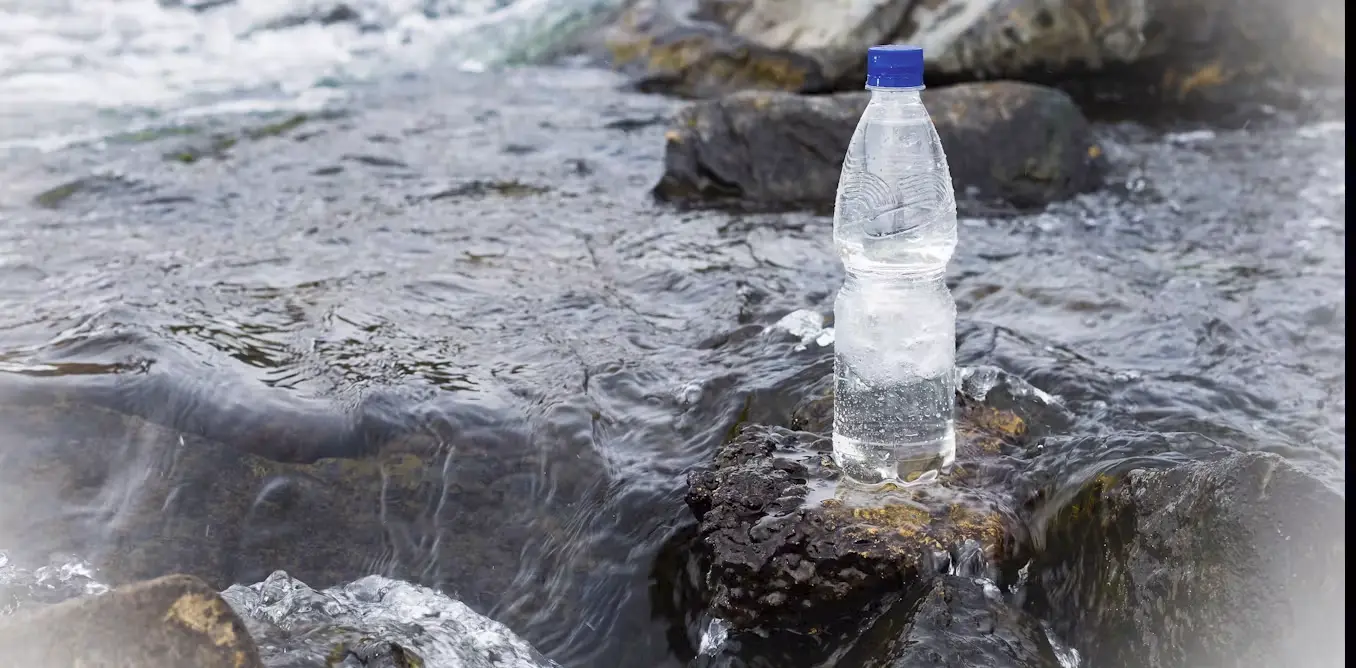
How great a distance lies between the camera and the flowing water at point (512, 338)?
3.02 m

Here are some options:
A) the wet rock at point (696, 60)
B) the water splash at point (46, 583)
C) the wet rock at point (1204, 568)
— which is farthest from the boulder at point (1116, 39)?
the water splash at point (46, 583)

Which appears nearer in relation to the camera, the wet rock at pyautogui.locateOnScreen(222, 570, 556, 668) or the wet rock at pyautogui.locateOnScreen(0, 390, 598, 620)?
the wet rock at pyautogui.locateOnScreen(222, 570, 556, 668)

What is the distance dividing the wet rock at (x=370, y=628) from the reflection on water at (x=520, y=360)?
8 cm

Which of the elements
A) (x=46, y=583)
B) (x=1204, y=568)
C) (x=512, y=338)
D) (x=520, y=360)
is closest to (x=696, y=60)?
(x=512, y=338)

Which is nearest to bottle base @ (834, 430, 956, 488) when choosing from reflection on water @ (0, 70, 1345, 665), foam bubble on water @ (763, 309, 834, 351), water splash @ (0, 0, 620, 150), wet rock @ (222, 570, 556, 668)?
reflection on water @ (0, 70, 1345, 665)

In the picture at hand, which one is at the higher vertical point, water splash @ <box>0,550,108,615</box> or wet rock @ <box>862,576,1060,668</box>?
wet rock @ <box>862,576,1060,668</box>

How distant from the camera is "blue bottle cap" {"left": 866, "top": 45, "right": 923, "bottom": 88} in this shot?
2.50 metres

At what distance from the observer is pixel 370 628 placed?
8.18ft

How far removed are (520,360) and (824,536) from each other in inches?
60.4

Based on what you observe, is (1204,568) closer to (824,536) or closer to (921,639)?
(921,639)

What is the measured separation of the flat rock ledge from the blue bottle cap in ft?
2.95

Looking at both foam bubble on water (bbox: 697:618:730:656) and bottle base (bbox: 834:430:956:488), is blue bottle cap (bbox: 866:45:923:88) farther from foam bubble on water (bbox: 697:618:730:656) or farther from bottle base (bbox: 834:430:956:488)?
foam bubble on water (bbox: 697:618:730:656)

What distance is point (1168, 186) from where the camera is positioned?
611cm

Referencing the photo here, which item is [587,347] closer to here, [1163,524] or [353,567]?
[353,567]
